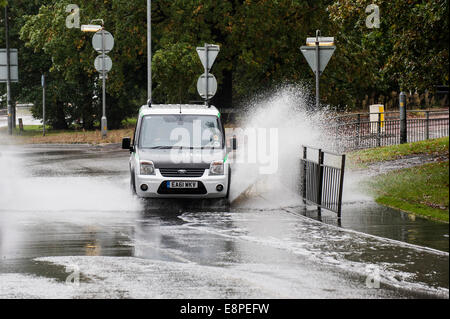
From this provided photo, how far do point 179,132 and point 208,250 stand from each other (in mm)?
6176

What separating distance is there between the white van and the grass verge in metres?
3.25

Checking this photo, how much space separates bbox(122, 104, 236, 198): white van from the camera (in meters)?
16.7

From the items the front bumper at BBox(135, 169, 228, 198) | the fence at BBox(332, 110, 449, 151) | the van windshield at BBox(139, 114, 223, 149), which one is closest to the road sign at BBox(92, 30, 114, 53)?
the fence at BBox(332, 110, 449, 151)

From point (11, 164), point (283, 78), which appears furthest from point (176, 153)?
point (283, 78)

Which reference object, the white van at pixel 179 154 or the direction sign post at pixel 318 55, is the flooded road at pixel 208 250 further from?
the direction sign post at pixel 318 55

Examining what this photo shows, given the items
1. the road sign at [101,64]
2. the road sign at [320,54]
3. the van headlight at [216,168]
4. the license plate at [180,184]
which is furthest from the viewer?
the road sign at [101,64]

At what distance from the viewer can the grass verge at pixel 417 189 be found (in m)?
14.9

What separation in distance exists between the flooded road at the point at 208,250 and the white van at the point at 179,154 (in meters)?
0.43

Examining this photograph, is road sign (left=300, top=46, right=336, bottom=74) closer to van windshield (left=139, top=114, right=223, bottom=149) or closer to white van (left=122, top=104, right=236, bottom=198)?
white van (left=122, top=104, right=236, bottom=198)

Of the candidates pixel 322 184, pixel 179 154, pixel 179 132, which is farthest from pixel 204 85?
pixel 322 184

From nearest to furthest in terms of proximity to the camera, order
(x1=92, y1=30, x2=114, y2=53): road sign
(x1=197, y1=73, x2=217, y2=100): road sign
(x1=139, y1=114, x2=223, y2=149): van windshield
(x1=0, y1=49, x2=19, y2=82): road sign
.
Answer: (x1=139, y1=114, x2=223, y2=149): van windshield → (x1=197, y1=73, x2=217, y2=100): road sign → (x1=92, y1=30, x2=114, y2=53): road sign → (x1=0, y1=49, x2=19, y2=82): road sign

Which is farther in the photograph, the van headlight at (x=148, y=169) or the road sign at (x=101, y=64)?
the road sign at (x=101, y=64)

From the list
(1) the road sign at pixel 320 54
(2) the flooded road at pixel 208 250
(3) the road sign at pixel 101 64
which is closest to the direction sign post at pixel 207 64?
(1) the road sign at pixel 320 54

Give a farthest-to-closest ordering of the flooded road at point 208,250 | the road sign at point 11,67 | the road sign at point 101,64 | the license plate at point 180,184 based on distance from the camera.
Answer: the road sign at point 11,67
the road sign at point 101,64
the license plate at point 180,184
the flooded road at point 208,250
